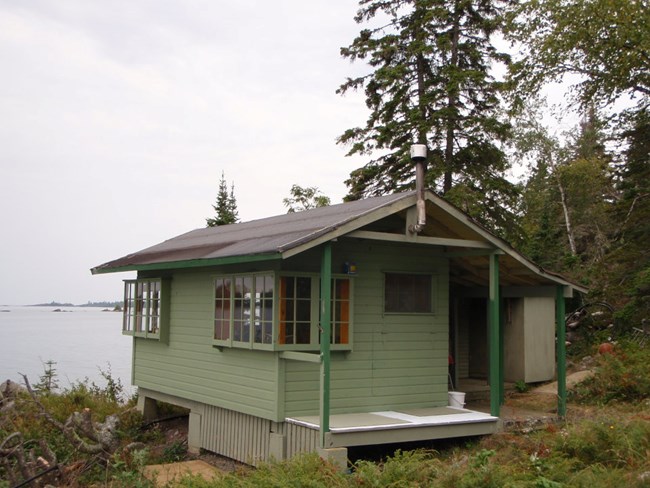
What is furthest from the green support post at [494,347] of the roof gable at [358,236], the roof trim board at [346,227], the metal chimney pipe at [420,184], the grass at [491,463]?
the roof trim board at [346,227]

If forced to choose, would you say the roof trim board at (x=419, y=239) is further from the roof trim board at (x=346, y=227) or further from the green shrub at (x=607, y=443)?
the green shrub at (x=607, y=443)

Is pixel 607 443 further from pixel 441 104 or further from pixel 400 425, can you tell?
pixel 441 104

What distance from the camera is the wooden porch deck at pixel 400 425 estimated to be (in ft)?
27.2

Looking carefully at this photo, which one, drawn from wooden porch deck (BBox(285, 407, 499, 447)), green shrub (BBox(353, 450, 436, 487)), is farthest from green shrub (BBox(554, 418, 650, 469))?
green shrub (BBox(353, 450, 436, 487))

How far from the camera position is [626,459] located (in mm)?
7301

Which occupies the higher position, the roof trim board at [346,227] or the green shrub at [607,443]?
the roof trim board at [346,227]

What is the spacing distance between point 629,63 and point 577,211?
12870mm

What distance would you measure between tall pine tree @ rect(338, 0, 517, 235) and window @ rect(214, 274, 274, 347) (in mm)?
11723

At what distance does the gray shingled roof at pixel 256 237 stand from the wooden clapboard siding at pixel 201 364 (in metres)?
0.56

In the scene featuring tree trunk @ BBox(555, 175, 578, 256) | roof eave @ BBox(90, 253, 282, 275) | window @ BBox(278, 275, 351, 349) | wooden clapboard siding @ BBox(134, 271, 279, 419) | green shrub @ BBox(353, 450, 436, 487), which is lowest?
green shrub @ BBox(353, 450, 436, 487)

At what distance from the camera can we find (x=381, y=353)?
992cm

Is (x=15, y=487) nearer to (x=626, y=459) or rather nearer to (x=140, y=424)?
(x=140, y=424)

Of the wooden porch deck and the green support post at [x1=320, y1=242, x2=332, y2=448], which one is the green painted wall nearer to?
the wooden porch deck

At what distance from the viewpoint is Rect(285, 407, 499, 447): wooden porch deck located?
828 cm
